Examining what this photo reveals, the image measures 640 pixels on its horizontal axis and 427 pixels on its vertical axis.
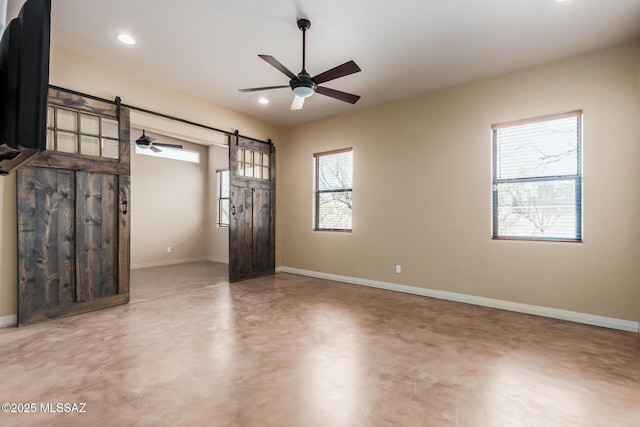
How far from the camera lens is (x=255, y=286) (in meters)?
4.98

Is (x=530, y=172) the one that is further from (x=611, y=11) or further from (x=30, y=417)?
(x=30, y=417)

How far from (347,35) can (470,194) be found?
8.53 ft

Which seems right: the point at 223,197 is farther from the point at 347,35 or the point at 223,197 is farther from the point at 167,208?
the point at 347,35

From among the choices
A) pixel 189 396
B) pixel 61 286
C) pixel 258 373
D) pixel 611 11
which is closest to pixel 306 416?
pixel 258 373

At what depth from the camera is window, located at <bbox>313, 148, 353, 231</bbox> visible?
5.42 m

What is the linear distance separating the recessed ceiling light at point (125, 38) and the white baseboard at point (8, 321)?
10.3 feet

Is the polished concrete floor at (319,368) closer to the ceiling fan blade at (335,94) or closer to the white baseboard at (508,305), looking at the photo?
the white baseboard at (508,305)

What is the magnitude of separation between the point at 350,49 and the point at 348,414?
3417mm

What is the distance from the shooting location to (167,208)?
7.17 metres

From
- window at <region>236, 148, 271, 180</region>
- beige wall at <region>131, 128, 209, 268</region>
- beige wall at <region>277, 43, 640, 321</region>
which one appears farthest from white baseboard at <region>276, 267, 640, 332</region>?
beige wall at <region>131, 128, 209, 268</region>

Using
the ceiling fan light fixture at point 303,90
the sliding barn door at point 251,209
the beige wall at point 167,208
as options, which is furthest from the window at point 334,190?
the beige wall at point 167,208

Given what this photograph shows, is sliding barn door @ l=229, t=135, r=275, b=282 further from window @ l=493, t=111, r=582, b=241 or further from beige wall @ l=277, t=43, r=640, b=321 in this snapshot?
window @ l=493, t=111, r=582, b=241

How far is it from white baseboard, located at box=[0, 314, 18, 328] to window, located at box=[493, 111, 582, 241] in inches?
223

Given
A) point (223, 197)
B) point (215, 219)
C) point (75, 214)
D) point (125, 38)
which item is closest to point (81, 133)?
point (75, 214)
